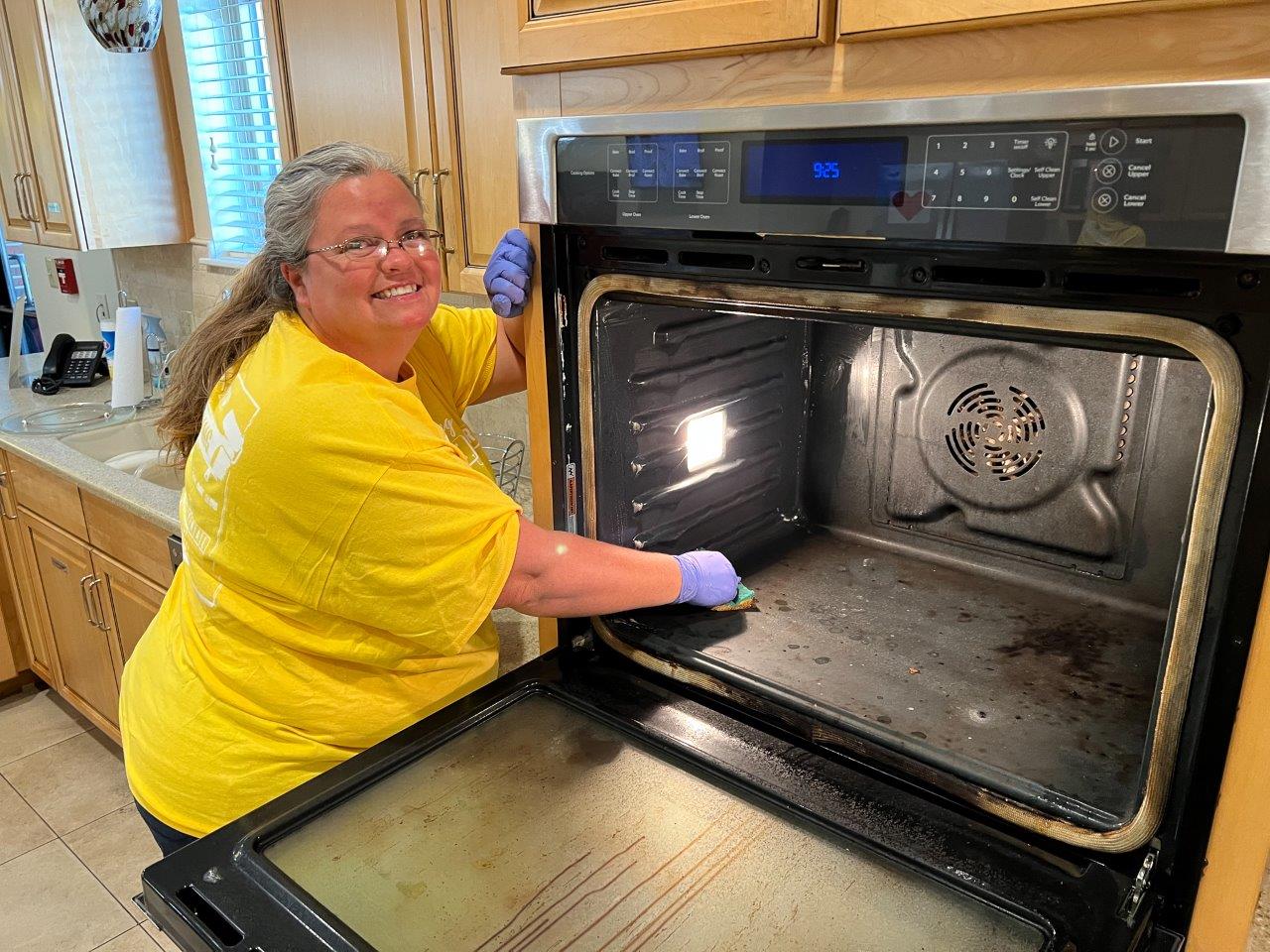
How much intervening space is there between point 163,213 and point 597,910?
2577 millimetres

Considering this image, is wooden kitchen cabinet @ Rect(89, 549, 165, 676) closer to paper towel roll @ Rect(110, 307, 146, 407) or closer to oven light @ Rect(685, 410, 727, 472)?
paper towel roll @ Rect(110, 307, 146, 407)

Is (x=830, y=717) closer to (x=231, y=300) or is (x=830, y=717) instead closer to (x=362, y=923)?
(x=362, y=923)

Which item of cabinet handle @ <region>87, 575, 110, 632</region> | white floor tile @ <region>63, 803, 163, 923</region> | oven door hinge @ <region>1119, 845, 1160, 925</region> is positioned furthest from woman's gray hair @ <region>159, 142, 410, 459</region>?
white floor tile @ <region>63, 803, 163, 923</region>

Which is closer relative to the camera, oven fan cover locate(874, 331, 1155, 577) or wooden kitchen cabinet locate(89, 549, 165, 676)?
oven fan cover locate(874, 331, 1155, 577)

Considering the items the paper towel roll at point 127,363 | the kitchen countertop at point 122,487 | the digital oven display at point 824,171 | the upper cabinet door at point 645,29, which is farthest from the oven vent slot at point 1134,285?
the paper towel roll at point 127,363

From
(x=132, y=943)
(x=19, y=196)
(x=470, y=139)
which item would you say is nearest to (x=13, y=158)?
(x=19, y=196)

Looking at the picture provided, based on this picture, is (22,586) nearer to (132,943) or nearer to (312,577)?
(132,943)

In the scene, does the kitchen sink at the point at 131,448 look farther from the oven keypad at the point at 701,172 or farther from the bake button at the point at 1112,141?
the bake button at the point at 1112,141

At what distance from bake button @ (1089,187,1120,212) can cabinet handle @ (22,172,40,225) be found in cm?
303

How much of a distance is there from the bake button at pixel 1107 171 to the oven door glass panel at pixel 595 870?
500 mm

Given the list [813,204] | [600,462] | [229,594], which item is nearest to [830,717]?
[600,462]

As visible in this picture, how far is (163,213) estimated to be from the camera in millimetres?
2623

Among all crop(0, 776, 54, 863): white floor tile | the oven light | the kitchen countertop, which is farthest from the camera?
crop(0, 776, 54, 863): white floor tile

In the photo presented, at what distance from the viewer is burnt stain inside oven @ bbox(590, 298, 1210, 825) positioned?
2.93ft
